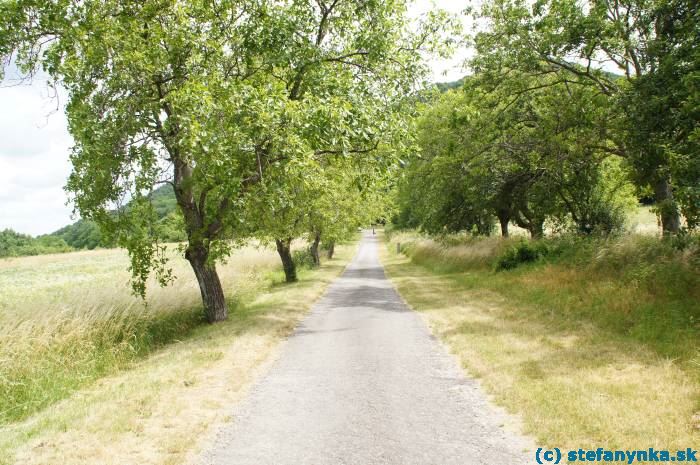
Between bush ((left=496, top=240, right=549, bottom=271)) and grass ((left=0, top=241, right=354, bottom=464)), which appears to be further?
bush ((left=496, top=240, right=549, bottom=271))

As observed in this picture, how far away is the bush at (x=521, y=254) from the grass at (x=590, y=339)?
847 millimetres

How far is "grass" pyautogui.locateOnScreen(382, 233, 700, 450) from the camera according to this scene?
17.5ft

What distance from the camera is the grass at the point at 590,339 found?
5.33m

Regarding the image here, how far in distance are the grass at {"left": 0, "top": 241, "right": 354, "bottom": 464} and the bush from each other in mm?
9655

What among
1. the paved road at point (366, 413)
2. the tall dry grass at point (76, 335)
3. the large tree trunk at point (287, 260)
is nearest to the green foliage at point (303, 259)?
the large tree trunk at point (287, 260)

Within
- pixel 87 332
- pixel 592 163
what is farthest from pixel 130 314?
pixel 592 163

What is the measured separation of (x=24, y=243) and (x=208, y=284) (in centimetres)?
12987

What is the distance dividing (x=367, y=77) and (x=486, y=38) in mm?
6041

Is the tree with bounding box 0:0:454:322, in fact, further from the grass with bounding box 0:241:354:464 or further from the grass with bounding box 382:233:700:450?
the grass with bounding box 382:233:700:450

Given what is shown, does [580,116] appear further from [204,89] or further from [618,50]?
[204,89]

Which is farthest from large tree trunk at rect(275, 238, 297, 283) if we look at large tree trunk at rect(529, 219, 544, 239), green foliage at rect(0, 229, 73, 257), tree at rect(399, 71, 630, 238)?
green foliage at rect(0, 229, 73, 257)

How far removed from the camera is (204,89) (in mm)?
9203

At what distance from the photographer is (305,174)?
36.0ft

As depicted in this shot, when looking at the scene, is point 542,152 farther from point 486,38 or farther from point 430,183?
point 430,183
